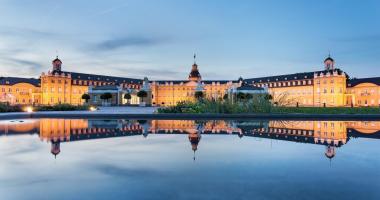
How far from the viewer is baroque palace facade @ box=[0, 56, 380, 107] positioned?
284 feet

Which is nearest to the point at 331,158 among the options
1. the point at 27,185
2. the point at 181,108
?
the point at 27,185

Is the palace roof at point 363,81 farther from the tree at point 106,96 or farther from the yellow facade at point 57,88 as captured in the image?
the yellow facade at point 57,88

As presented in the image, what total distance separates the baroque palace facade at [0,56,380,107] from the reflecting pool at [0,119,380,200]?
208 ft

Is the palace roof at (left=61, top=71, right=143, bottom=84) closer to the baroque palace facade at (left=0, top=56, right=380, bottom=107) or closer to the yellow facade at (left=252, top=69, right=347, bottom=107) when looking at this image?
the baroque palace facade at (left=0, top=56, right=380, bottom=107)

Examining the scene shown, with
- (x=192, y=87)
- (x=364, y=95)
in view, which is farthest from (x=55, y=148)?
(x=192, y=87)

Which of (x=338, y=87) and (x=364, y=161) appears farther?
(x=338, y=87)

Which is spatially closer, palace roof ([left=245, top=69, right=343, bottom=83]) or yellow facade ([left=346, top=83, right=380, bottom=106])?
yellow facade ([left=346, top=83, right=380, bottom=106])

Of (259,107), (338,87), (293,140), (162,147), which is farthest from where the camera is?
(338,87)

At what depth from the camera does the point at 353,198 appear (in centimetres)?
478

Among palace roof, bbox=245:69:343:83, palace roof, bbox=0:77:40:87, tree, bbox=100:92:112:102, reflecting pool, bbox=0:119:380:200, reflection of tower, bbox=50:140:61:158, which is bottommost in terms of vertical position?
reflecting pool, bbox=0:119:380:200

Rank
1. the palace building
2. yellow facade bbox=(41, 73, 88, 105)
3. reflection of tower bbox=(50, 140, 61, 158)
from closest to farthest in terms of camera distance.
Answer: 1. reflection of tower bbox=(50, 140, 61, 158)
2. yellow facade bbox=(41, 73, 88, 105)
3. the palace building

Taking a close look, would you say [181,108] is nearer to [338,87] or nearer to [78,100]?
[338,87]

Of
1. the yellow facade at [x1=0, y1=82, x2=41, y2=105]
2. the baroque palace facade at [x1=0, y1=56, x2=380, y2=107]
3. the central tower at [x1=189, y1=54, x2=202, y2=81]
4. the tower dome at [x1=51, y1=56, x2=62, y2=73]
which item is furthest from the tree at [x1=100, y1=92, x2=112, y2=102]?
the central tower at [x1=189, y1=54, x2=202, y2=81]

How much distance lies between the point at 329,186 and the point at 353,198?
62cm
